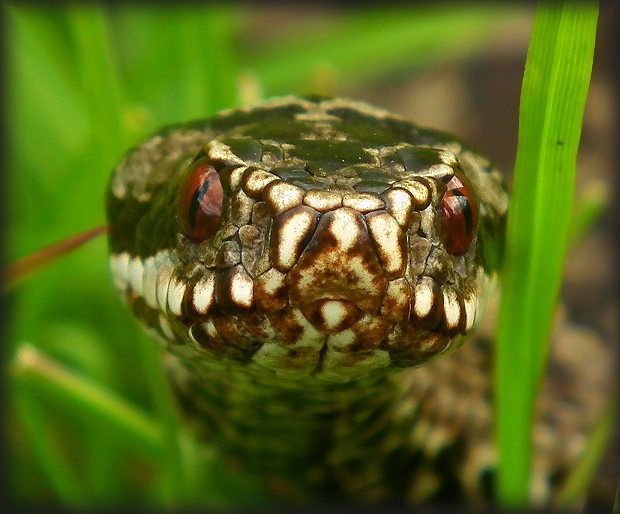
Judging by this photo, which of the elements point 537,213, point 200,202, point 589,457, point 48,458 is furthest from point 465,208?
point 48,458

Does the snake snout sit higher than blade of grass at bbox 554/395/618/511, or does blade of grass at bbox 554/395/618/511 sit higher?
the snake snout

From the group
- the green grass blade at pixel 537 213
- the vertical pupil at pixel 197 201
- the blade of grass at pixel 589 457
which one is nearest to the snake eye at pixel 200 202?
the vertical pupil at pixel 197 201

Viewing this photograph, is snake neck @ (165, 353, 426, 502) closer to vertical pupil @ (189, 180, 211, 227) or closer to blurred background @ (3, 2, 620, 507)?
blurred background @ (3, 2, 620, 507)

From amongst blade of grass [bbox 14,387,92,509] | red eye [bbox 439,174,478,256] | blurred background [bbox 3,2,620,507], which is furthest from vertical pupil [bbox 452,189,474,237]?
blade of grass [bbox 14,387,92,509]

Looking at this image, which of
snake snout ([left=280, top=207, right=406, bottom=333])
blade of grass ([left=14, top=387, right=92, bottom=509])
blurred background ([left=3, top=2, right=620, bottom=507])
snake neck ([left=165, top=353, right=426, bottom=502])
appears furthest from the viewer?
blurred background ([left=3, top=2, right=620, bottom=507])

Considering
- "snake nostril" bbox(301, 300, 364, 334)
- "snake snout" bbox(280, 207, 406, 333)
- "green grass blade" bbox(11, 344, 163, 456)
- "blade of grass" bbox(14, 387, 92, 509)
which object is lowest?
"blade of grass" bbox(14, 387, 92, 509)

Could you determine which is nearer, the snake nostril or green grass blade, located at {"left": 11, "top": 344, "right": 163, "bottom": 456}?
the snake nostril

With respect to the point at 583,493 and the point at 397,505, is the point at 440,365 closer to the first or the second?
the point at 397,505
